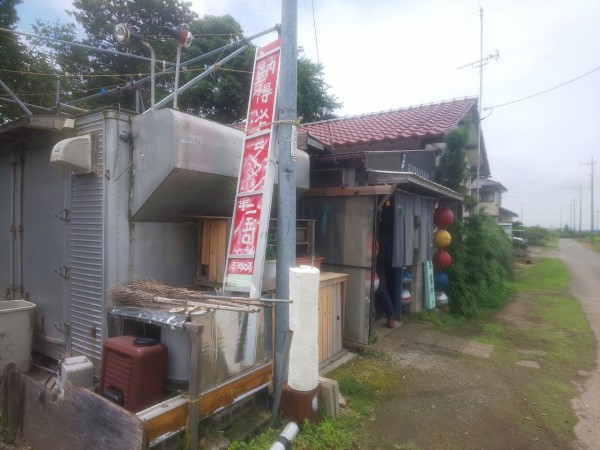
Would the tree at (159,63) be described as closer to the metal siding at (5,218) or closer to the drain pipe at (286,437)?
the metal siding at (5,218)

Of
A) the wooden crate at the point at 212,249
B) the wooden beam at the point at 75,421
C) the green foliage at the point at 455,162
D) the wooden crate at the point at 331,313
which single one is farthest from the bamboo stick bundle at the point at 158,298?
the green foliage at the point at 455,162

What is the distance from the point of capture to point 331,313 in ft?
20.7

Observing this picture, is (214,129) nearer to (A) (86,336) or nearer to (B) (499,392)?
(A) (86,336)

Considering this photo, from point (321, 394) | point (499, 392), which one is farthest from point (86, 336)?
point (499, 392)

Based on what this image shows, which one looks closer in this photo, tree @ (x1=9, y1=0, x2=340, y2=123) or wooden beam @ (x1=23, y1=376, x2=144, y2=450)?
wooden beam @ (x1=23, y1=376, x2=144, y2=450)

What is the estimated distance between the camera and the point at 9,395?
4062 millimetres

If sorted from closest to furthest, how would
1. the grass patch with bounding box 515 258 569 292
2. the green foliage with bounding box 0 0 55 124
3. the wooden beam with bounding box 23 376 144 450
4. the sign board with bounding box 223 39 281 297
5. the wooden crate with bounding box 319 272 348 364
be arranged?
the wooden beam with bounding box 23 376 144 450
the sign board with bounding box 223 39 281 297
the wooden crate with bounding box 319 272 348 364
the green foliage with bounding box 0 0 55 124
the grass patch with bounding box 515 258 569 292

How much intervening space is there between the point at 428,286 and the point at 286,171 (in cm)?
707

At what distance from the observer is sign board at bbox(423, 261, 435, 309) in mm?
9875

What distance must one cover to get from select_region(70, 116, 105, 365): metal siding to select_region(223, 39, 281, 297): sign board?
187 centimetres

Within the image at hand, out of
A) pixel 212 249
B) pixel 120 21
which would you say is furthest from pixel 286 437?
pixel 120 21

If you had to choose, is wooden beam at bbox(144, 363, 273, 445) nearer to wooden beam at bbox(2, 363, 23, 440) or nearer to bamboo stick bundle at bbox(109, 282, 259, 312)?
bamboo stick bundle at bbox(109, 282, 259, 312)

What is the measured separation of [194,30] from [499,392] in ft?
70.0

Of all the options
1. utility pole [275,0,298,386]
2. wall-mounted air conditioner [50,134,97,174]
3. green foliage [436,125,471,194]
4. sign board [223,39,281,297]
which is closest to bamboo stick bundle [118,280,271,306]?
utility pole [275,0,298,386]
